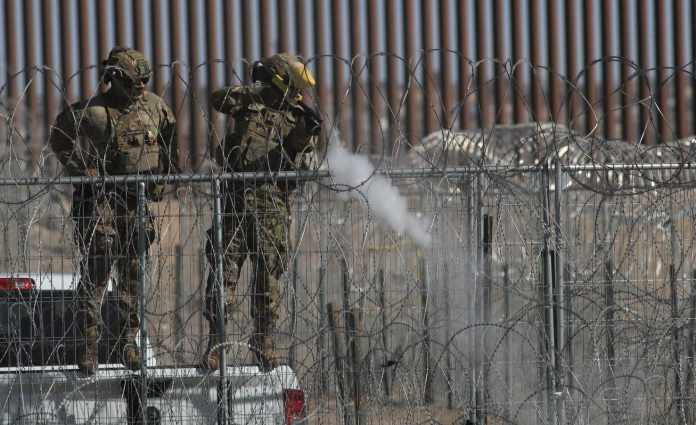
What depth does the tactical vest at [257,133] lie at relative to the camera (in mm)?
5215

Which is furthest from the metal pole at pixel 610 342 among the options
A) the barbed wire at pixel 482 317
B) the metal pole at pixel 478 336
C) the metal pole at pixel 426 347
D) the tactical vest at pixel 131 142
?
the tactical vest at pixel 131 142

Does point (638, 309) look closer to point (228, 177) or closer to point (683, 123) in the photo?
point (228, 177)

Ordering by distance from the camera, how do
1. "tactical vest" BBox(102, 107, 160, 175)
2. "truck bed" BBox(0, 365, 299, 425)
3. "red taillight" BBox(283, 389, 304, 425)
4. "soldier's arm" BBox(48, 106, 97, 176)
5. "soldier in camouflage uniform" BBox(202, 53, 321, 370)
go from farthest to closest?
"tactical vest" BBox(102, 107, 160, 175) < "soldier's arm" BBox(48, 106, 97, 176) < "soldier in camouflage uniform" BBox(202, 53, 321, 370) < "truck bed" BBox(0, 365, 299, 425) < "red taillight" BBox(283, 389, 304, 425)

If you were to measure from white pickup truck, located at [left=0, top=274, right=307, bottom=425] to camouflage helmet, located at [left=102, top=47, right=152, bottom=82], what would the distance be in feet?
3.27

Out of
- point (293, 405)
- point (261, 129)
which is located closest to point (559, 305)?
point (293, 405)

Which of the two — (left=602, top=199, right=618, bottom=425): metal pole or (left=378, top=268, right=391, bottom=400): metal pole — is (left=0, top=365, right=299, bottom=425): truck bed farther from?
(left=602, top=199, right=618, bottom=425): metal pole

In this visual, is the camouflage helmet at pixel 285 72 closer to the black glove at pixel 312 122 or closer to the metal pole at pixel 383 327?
the black glove at pixel 312 122

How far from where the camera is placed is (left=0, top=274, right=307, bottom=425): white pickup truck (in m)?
4.61

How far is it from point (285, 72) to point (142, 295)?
129 cm

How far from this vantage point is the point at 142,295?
4.60 m

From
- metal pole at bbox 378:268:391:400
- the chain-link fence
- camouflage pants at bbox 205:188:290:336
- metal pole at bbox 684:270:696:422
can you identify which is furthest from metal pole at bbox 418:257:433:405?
metal pole at bbox 684:270:696:422

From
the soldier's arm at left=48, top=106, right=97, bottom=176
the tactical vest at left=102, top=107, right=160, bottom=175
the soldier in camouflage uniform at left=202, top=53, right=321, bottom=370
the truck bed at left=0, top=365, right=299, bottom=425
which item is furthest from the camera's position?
the tactical vest at left=102, top=107, right=160, bottom=175

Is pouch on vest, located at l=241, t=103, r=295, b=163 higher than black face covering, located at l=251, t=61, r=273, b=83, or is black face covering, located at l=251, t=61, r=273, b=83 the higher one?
black face covering, located at l=251, t=61, r=273, b=83

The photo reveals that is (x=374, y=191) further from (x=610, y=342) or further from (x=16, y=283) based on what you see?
(x=16, y=283)
